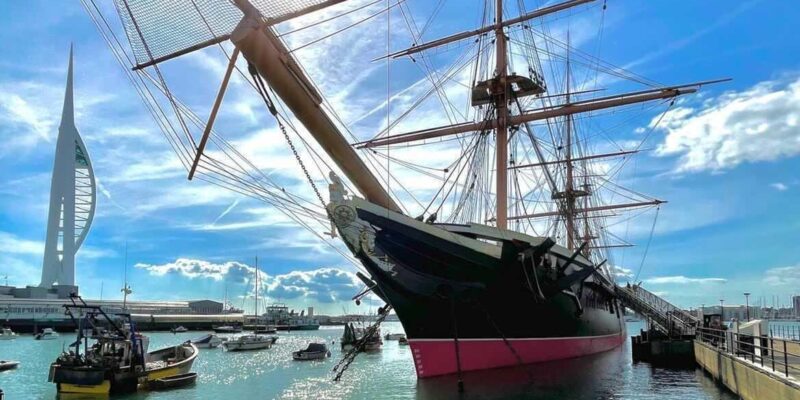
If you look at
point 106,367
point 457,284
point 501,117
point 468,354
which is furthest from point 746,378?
point 106,367

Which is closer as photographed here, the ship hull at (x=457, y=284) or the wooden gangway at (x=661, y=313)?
the ship hull at (x=457, y=284)

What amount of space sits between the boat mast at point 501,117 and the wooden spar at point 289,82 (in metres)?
13.1

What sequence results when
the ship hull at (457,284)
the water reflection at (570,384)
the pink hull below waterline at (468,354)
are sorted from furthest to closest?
the pink hull below waterline at (468,354) < the ship hull at (457,284) < the water reflection at (570,384)

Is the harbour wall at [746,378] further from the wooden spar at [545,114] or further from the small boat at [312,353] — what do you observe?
the small boat at [312,353]

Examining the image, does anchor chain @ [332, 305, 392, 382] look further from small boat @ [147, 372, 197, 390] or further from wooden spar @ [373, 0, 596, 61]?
wooden spar @ [373, 0, 596, 61]

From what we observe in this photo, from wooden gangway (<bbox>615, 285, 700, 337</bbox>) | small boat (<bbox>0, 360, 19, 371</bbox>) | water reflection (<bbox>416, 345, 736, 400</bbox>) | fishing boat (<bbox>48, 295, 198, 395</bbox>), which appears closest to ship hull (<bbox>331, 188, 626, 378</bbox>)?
water reflection (<bbox>416, 345, 736, 400</bbox>)

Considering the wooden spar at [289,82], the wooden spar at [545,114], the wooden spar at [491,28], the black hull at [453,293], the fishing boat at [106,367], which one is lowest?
the fishing boat at [106,367]

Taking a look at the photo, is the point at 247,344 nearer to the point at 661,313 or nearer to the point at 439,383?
the point at 661,313

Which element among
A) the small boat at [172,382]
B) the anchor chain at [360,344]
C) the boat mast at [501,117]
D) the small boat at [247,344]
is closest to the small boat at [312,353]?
the anchor chain at [360,344]

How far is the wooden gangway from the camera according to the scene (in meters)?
34.6

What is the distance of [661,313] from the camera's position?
1447 inches

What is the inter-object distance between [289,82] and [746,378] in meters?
14.8

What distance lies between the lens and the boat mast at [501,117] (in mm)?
28891

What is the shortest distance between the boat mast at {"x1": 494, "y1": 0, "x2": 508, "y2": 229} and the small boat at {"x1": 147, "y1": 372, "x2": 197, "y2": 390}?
15464 millimetres
